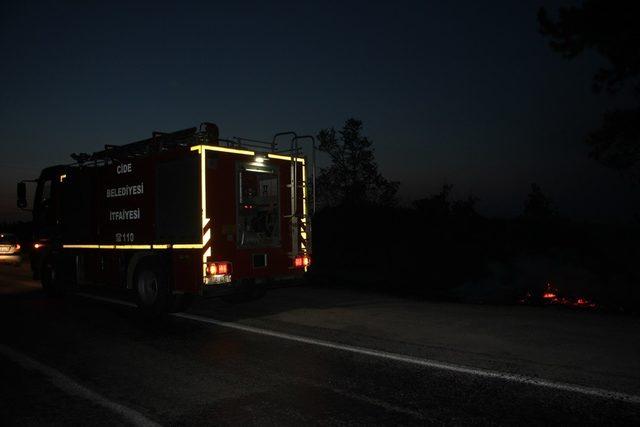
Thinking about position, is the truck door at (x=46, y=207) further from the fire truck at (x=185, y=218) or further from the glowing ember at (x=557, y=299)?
the glowing ember at (x=557, y=299)

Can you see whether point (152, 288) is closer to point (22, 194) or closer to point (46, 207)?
point (46, 207)

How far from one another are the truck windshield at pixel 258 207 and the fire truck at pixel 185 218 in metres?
0.02

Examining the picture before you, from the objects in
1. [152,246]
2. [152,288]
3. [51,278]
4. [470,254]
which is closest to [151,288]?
[152,288]

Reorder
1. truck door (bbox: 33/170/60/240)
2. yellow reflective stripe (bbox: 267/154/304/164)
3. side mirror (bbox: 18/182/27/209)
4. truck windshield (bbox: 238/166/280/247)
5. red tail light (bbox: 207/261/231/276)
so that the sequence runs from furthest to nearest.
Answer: truck door (bbox: 33/170/60/240) < side mirror (bbox: 18/182/27/209) < yellow reflective stripe (bbox: 267/154/304/164) < truck windshield (bbox: 238/166/280/247) < red tail light (bbox: 207/261/231/276)

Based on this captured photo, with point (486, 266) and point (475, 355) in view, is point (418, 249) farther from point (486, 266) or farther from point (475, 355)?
point (475, 355)

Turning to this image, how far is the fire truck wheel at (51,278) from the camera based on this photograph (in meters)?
12.3

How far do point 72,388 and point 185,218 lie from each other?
4.13 meters

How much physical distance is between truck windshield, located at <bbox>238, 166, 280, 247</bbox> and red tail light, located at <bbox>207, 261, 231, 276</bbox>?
0.53 meters

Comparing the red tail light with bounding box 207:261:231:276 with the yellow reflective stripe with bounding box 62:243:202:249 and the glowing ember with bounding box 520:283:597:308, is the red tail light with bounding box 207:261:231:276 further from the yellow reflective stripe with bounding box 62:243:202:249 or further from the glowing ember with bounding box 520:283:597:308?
the glowing ember with bounding box 520:283:597:308

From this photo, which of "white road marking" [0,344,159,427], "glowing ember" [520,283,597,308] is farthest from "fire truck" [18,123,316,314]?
"glowing ember" [520,283,597,308]

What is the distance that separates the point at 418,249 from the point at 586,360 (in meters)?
15.3

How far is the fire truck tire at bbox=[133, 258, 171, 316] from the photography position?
9.41m

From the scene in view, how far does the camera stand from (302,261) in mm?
10523

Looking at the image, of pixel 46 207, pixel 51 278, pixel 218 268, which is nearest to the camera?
pixel 218 268
